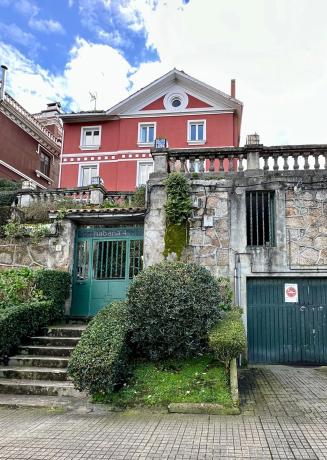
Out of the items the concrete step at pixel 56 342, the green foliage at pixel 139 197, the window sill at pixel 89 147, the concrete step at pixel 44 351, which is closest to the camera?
the concrete step at pixel 44 351

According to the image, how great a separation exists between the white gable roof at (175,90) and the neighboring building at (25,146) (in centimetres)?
528

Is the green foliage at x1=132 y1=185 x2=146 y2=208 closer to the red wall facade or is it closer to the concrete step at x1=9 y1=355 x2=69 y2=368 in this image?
the concrete step at x1=9 y1=355 x2=69 y2=368

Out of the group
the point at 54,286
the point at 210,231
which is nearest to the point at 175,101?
the point at 210,231

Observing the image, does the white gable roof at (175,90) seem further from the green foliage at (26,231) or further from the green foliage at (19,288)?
the green foliage at (19,288)

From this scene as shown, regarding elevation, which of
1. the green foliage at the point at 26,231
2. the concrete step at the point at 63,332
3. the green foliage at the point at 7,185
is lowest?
the concrete step at the point at 63,332

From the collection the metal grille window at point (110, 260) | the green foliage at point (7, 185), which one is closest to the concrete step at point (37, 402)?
the metal grille window at point (110, 260)

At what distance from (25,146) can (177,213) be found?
17503 millimetres

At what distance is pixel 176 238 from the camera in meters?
9.69

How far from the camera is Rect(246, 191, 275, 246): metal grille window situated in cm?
961

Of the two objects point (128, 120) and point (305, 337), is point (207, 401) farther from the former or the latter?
point (128, 120)

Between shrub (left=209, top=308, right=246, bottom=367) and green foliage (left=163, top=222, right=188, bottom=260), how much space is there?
9.44 ft

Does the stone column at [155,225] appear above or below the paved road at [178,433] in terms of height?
above

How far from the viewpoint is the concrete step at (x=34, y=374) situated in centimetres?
720

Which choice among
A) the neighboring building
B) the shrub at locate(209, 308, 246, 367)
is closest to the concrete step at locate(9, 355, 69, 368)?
the shrub at locate(209, 308, 246, 367)
